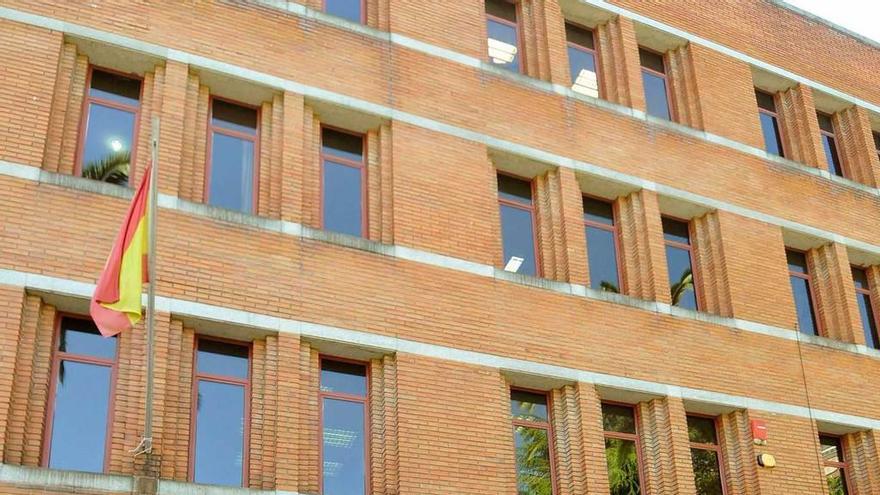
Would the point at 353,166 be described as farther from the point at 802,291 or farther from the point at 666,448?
the point at 802,291

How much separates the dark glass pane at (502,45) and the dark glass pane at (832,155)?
7.64 meters

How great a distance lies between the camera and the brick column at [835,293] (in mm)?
21859

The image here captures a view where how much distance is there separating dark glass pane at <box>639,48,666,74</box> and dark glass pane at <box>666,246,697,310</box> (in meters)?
4.07

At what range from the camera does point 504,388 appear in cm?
1725

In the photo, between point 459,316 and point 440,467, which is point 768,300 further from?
point 440,467

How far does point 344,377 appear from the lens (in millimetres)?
16500

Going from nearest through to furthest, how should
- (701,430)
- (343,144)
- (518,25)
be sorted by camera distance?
1. (343,144)
2. (701,430)
3. (518,25)

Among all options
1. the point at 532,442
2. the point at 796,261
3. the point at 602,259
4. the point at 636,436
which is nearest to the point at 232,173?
the point at 532,442

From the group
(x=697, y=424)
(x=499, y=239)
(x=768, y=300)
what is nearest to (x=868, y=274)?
(x=768, y=300)

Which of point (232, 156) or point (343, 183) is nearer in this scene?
point (232, 156)

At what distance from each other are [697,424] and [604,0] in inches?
324

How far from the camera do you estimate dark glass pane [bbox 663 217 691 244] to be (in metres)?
21.2

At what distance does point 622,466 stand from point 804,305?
621 centimetres

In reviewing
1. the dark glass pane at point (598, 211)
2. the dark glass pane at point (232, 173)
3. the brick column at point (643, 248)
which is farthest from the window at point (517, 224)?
the dark glass pane at point (232, 173)
